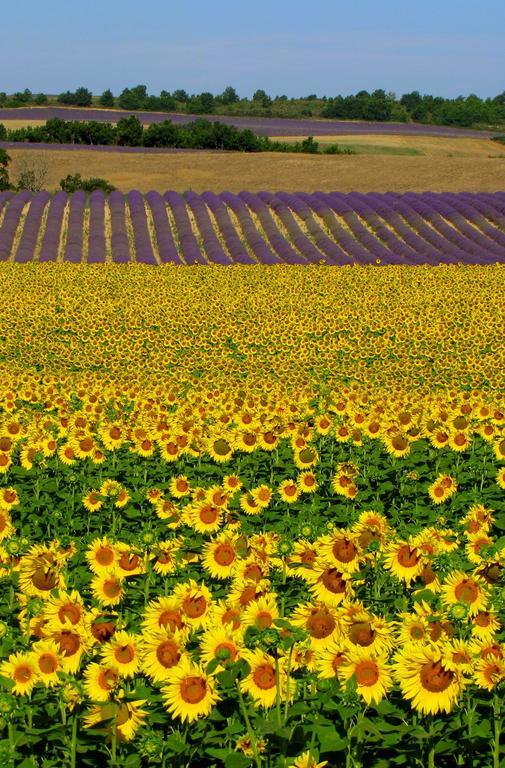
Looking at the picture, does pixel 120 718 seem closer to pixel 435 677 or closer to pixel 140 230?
pixel 435 677

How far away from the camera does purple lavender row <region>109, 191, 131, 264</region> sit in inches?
1756

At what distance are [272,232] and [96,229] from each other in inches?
343

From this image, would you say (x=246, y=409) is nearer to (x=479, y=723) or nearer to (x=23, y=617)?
(x=23, y=617)

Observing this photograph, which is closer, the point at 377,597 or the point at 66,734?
the point at 66,734

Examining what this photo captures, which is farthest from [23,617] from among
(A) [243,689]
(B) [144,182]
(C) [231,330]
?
(B) [144,182]

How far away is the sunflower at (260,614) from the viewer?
478 centimetres

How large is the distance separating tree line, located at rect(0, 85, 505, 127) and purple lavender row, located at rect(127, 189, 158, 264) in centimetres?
9614

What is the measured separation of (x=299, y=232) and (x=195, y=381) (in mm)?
32750

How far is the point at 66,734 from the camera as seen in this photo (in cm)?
507

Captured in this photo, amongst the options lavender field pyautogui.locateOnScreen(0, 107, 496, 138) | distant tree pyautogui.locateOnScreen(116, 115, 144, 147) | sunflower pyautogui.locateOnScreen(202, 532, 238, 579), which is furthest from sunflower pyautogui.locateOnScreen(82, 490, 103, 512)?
lavender field pyautogui.locateOnScreen(0, 107, 496, 138)

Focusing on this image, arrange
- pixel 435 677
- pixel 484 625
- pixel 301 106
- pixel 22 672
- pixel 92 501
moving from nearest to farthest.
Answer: pixel 435 677 < pixel 22 672 < pixel 484 625 < pixel 92 501 < pixel 301 106

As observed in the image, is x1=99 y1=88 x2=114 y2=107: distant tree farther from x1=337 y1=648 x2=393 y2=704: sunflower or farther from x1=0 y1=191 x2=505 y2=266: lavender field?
x1=337 y1=648 x2=393 y2=704: sunflower

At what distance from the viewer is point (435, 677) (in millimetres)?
4320

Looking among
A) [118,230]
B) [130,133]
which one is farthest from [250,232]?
[130,133]
